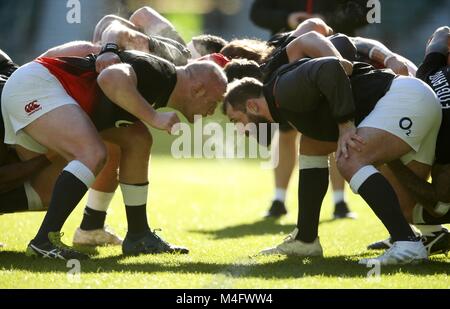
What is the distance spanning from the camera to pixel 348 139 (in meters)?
4.77

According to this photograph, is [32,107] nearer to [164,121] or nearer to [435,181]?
[164,121]

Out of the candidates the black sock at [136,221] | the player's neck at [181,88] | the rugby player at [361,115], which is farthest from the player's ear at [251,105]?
the black sock at [136,221]

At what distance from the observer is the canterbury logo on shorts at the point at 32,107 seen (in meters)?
5.03

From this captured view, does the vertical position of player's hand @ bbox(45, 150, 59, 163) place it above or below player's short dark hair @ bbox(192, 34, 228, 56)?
below

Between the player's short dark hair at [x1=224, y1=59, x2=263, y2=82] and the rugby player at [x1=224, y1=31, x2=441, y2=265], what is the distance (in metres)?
0.36

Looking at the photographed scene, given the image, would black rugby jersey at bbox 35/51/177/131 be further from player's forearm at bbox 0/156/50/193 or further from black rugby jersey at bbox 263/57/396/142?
black rugby jersey at bbox 263/57/396/142

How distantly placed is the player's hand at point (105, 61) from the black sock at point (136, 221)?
856 millimetres

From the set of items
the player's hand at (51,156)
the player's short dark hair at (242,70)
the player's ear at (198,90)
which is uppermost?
the player's short dark hair at (242,70)

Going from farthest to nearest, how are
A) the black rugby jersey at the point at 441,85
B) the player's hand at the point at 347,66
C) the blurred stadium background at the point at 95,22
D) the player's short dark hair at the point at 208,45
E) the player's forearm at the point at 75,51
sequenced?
the blurred stadium background at the point at 95,22, the player's short dark hair at the point at 208,45, the player's forearm at the point at 75,51, the black rugby jersey at the point at 441,85, the player's hand at the point at 347,66

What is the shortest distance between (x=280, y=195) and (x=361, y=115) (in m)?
3.10

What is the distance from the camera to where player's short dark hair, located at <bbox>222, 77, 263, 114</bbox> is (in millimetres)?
5109

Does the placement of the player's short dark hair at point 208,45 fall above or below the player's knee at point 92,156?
above

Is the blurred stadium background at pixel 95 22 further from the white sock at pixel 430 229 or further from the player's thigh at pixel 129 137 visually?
the white sock at pixel 430 229

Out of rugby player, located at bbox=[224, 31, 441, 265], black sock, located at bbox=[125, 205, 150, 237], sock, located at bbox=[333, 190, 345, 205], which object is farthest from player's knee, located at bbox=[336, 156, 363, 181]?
sock, located at bbox=[333, 190, 345, 205]
